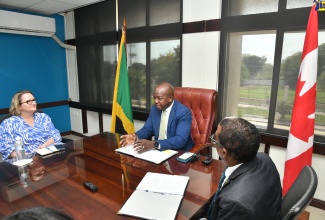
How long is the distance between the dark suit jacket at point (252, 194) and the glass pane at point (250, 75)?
1.67m

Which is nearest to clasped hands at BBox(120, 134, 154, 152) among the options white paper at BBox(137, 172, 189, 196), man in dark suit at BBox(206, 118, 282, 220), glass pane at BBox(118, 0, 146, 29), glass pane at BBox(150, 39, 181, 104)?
white paper at BBox(137, 172, 189, 196)

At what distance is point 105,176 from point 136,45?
2.59m

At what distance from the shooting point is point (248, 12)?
2.37 meters

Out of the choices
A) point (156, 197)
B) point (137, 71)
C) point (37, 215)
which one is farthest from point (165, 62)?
point (37, 215)

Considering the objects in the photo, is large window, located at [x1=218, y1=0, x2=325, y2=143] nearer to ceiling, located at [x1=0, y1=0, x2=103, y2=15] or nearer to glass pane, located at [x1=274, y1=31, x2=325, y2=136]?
glass pane, located at [x1=274, y1=31, x2=325, y2=136]

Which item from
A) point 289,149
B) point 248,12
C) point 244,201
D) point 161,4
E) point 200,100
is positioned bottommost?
point 289,149

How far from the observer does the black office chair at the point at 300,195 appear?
75 centimetres

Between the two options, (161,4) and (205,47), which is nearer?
(205,47)

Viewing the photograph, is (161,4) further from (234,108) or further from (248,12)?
(234,108)

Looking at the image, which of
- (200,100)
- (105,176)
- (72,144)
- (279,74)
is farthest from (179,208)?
(279,74)

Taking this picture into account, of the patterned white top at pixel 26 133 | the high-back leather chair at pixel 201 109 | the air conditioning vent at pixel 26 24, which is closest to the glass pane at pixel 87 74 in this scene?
the air conditioning vent at pixel 26 24

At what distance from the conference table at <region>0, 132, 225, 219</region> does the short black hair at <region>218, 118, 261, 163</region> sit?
34 cm

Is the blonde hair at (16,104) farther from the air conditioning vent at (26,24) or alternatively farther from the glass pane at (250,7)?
the glass pane at (250,7)

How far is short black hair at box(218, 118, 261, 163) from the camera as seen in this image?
92cm
